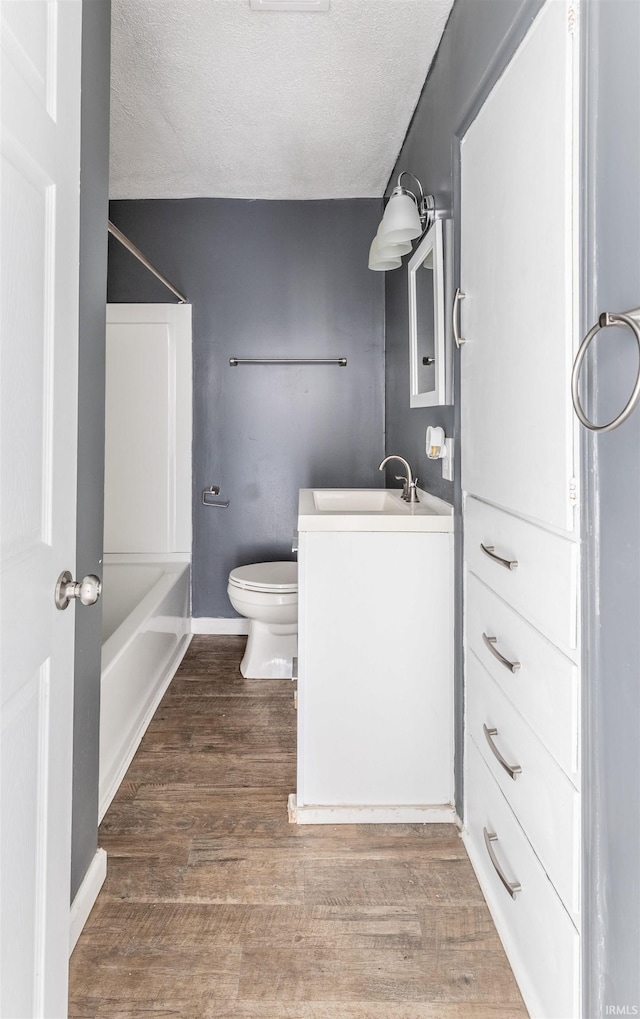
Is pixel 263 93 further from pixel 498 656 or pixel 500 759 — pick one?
pixel 500 759

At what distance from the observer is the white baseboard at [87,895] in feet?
4.64

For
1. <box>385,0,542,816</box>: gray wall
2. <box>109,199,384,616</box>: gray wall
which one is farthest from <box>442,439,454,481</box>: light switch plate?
<box>109,199,384,616</box>: gray wall

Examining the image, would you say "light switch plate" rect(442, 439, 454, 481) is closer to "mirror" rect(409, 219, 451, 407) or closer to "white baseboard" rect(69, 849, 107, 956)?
"mirror" rect(409, 219, 451, 407)

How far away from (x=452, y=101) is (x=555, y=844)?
1.96 metres

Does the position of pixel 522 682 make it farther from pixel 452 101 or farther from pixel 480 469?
pixel 452 101

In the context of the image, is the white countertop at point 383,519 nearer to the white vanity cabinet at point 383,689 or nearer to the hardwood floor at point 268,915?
the white vanity cabinet at point 383,689

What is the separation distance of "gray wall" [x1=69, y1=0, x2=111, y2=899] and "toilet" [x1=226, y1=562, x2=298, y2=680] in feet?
4.38

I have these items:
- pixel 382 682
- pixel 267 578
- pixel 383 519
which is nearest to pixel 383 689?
pixel 382 682

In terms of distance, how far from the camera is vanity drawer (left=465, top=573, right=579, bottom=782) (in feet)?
3.53

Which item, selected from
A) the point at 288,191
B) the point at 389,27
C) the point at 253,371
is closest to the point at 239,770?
the point at 253,371

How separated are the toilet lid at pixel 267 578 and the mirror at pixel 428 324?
0.99m

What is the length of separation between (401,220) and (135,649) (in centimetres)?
178

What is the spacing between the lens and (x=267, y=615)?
9.62 feet

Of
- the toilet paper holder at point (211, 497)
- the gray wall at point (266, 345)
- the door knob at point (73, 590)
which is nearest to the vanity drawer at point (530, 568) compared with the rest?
the door knob at point (73, 590)
